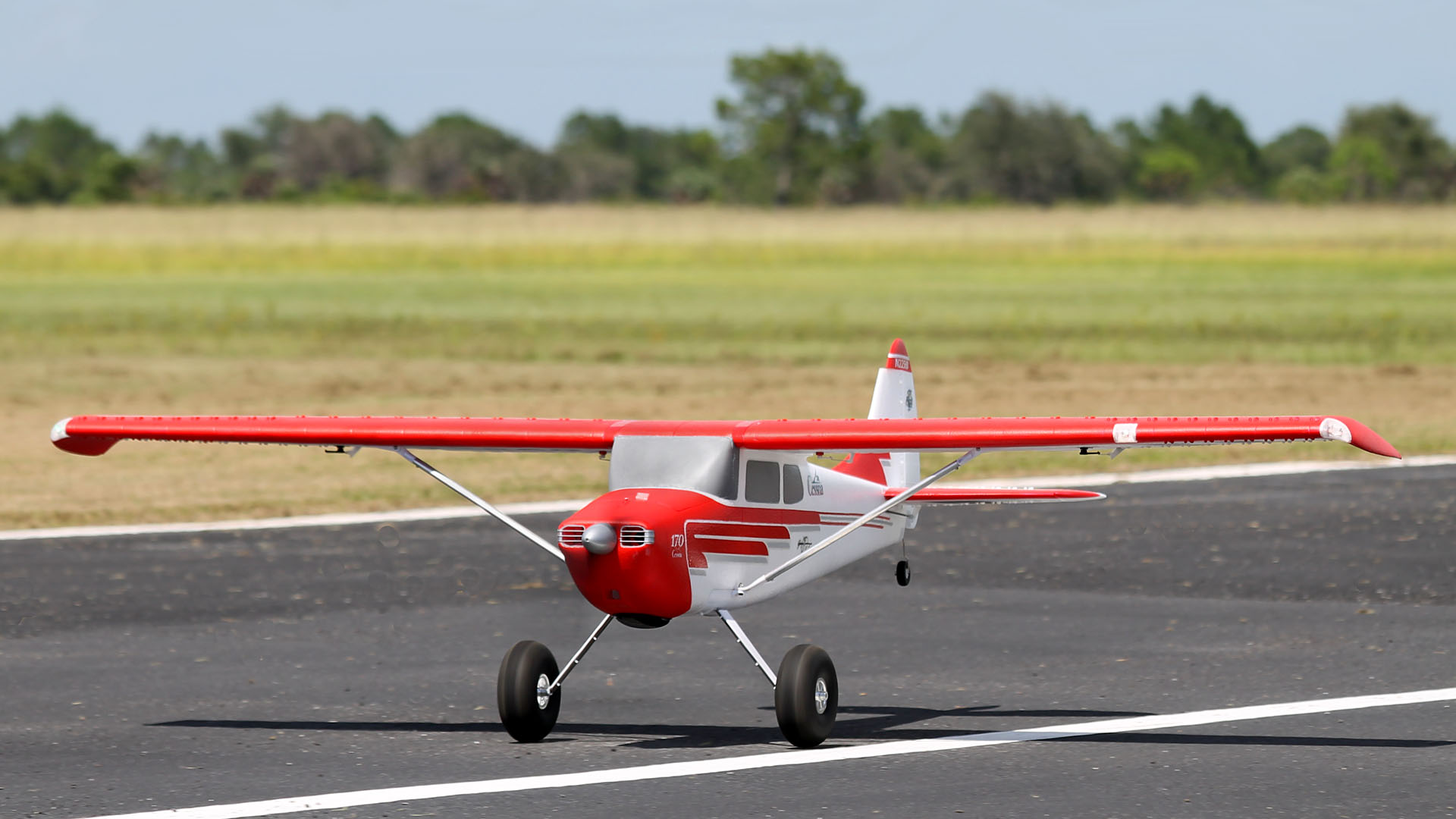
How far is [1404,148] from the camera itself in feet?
474

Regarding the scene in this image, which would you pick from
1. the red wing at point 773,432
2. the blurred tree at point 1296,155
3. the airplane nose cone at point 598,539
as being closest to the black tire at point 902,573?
the red wing at point 773,432

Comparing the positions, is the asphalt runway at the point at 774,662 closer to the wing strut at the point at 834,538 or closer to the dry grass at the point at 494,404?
the wing strut at the point at 834,538

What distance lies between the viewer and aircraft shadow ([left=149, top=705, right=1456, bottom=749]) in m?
10.8

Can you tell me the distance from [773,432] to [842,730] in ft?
5.60

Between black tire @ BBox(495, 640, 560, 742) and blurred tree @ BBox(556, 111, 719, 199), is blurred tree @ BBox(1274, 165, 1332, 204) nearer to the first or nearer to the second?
blurred tree @ BBox(556, 111, 719, 199)

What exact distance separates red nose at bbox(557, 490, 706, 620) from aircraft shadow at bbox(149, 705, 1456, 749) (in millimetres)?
978

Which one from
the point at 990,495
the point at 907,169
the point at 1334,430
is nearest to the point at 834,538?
the point at 990,495

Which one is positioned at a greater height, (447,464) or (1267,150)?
(1267,150)

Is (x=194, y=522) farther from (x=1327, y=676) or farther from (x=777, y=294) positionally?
(x=777, y=294)

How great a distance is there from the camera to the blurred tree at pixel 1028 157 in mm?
138500

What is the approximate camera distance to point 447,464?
82.2 feet

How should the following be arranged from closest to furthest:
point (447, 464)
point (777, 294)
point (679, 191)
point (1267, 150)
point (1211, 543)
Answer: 1. point (1211, 543)
2. point (447, 464)
3. point (777, 294)
4. point (679, 191)
5. point (1267, 150)

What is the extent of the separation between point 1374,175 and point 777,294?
325ft

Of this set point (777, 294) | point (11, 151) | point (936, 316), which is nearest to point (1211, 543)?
point (936, 316)
